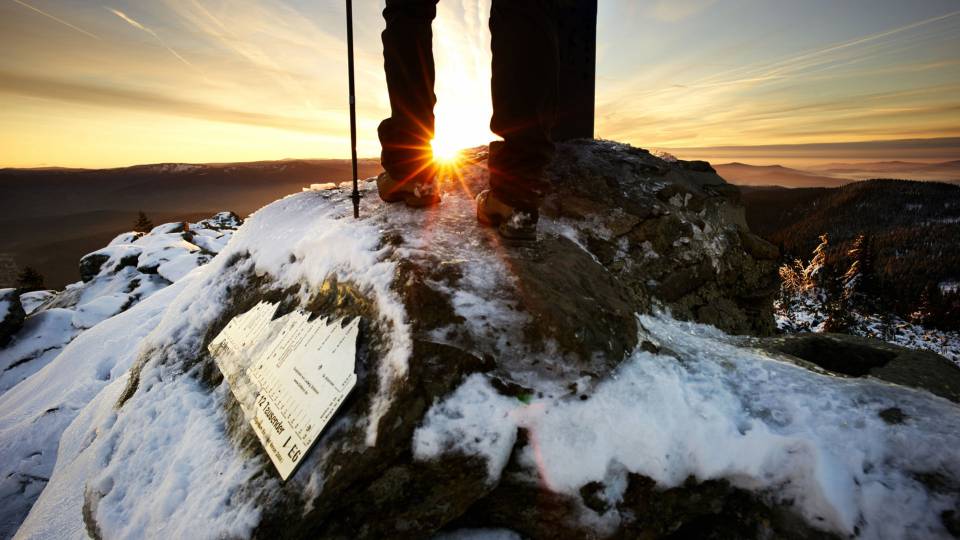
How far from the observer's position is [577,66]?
4.07 metres

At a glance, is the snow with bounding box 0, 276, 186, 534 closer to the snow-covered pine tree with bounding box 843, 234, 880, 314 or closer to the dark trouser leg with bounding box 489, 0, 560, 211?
the dark trouser leg with bounding box 489, 0, 560, 211

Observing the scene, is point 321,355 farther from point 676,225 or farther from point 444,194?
point 676,225

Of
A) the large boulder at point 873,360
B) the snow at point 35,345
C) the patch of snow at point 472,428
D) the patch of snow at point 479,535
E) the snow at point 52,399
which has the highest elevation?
the patch of snow at point 472,428

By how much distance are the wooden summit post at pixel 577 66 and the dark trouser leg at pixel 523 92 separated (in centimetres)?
191

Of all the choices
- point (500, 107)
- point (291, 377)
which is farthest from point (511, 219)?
point (291, 377)

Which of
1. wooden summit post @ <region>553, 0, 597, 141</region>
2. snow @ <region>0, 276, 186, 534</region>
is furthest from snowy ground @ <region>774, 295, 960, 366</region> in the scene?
snow @ <region>0, 276, 186, 534</region>

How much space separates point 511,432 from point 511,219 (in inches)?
52.5

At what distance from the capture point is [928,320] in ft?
150

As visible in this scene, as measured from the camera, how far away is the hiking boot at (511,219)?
8.23 ft

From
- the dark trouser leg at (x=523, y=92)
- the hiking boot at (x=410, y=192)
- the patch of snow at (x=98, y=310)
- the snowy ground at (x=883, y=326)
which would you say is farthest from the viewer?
the snowy ground at (x=883, y=326)

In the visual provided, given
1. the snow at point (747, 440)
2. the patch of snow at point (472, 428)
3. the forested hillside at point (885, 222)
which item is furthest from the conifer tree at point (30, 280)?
the forested hillside at point (885, 222)

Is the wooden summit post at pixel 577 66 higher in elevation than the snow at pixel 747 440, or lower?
higher

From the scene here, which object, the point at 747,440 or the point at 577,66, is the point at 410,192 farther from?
the point at 747,440

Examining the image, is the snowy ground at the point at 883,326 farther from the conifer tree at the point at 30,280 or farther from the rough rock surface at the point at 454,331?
the conifer tree at the point at 30,280
